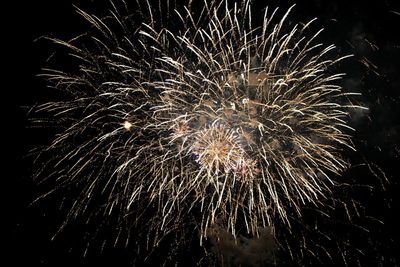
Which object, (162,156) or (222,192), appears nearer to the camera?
(222,192)

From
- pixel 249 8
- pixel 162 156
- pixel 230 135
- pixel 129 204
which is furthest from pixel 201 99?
pixel 129 204

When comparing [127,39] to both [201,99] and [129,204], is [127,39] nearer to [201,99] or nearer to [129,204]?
[201,99]

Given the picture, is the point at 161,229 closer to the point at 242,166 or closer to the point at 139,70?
the point at 242,166

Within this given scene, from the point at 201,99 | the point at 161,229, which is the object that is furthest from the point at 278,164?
the point at 161,229

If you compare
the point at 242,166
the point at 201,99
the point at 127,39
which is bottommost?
the point at 242,166

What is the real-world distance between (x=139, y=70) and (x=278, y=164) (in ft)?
14.5

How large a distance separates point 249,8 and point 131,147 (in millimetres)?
4776

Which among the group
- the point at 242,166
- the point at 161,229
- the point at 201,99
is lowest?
the point at 161,229

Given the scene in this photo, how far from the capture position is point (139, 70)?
11.2 m

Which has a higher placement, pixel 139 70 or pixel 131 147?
pixel 139 70

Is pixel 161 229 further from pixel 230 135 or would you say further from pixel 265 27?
pixel 265 27

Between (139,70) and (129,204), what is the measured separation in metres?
3.51

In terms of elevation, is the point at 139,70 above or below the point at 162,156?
above

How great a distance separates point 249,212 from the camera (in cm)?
1091
